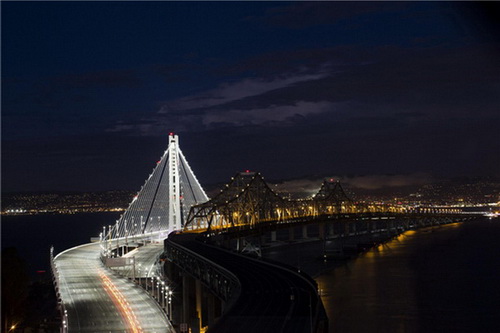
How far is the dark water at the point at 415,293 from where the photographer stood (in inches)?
1602

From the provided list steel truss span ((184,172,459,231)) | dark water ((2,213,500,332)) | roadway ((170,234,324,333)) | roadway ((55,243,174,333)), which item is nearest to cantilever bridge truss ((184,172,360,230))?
steel truss span ((184,172,459,231))

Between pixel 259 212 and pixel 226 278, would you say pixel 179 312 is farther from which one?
pixel 259 212

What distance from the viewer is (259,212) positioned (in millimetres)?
105875

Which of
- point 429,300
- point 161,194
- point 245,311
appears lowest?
point 429,300

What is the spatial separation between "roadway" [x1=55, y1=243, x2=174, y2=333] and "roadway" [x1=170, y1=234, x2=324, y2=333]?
187 inches

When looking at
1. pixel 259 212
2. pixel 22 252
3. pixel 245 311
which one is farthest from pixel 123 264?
pixel 22 252

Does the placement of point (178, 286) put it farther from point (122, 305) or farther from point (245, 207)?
point (245, 207)

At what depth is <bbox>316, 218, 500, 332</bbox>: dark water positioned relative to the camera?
40.7m

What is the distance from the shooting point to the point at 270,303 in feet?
90.9

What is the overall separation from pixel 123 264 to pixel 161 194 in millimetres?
25812

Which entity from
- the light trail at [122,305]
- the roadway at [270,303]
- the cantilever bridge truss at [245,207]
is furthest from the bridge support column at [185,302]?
the cantilever bridge truss at [245,207]

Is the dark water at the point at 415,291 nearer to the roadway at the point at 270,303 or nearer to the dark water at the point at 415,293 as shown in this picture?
the dark water at the point at 415,293

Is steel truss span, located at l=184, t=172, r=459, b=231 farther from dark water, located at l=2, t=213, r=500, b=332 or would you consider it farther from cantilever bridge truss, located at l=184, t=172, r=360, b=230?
dark water, located at l=2, t=213, r=500, b=332

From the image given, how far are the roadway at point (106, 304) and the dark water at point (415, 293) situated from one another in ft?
33.0
